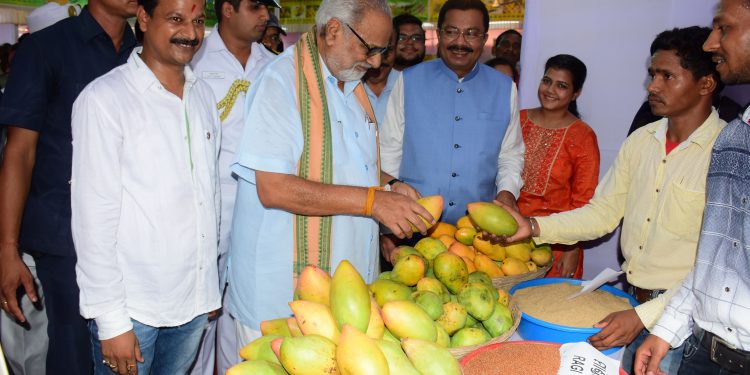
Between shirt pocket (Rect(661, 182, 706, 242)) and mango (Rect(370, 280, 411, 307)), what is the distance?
1.11 m

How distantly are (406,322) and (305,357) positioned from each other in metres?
0.29

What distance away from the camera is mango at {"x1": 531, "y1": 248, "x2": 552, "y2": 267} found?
2.39 meters

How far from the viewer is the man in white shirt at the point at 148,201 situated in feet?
5.34

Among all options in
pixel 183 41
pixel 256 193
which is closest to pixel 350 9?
pixel 183 41

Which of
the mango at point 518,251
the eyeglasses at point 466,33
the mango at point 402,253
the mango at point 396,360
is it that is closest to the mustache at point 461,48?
the eyeglasses at point 466,33

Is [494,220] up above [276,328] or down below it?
above

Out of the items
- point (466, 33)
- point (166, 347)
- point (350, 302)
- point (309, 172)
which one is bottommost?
point (166, 347)

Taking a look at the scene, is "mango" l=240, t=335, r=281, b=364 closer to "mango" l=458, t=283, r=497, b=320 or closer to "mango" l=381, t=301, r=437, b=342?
"mango" l=381, t=301, r=437, b=342

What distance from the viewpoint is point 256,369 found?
1086mm

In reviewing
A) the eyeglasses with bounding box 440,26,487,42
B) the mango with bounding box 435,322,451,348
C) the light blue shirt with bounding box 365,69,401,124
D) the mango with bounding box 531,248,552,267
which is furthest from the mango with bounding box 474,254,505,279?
the light blue shirt with bounding box 365,69,401,124

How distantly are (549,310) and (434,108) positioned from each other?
151 cm

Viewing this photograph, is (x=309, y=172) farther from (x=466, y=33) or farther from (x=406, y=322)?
(x=466, y=33)

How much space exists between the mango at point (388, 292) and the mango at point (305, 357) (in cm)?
46

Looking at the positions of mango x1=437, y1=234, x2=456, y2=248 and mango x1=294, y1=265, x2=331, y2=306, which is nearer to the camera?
mango x1=294, y1=265, x2=331, y2=306
